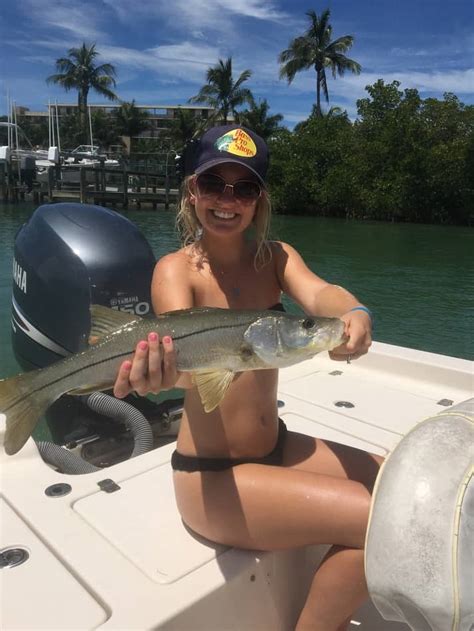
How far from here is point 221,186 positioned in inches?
86.4

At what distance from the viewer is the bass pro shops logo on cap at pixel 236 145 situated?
7.12 feet

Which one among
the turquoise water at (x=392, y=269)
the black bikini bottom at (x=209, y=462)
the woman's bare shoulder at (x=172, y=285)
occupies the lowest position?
the turquoise water at (x=392, y=269)

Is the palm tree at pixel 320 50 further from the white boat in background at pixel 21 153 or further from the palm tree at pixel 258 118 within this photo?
the white boat in background at pixel 21 153

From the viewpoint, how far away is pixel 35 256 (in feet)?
13.4

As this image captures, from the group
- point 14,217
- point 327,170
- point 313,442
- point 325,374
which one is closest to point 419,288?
point 325,374

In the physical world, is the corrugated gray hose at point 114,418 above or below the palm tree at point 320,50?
below

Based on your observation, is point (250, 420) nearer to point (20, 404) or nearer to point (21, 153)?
point (20, 404)

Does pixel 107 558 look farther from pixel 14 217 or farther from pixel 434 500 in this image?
pixel 14 217

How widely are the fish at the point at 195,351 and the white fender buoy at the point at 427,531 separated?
18.6 inches

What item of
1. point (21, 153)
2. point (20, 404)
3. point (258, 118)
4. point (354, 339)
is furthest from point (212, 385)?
point (258, 118)

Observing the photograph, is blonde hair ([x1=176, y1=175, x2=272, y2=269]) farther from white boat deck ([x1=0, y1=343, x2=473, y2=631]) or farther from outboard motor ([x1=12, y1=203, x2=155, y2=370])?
outboard motor ([x1=12, y1=203, x2=155, y2=370])

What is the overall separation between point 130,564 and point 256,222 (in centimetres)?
151

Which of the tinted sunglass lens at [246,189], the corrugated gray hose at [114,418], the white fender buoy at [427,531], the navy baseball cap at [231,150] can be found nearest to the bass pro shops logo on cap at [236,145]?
the navy baseball cap at [231,150]

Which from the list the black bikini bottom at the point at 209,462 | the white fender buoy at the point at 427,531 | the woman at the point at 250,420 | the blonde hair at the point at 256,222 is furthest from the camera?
the blonde hair at the point at 256,222
